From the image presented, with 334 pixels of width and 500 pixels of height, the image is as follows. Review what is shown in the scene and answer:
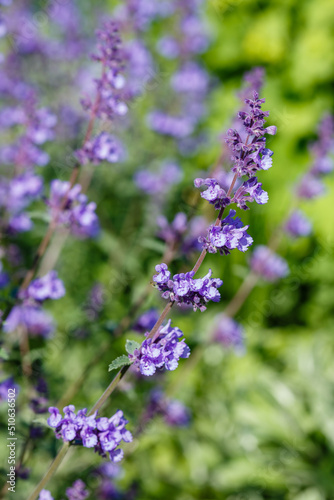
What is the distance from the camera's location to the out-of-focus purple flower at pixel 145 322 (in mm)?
2195

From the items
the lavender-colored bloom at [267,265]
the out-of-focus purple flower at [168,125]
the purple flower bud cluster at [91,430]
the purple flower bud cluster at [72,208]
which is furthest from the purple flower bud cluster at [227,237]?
the out-of-focus purple flower at [168,125]

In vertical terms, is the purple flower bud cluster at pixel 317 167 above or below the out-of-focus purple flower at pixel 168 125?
below

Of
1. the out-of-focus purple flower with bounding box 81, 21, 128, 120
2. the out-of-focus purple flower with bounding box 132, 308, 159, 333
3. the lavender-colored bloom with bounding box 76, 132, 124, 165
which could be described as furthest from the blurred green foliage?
the out-of-focus purple flower with bounding box 81, 21, 128, 120

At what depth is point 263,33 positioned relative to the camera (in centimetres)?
530

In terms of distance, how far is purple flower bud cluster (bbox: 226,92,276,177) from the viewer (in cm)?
115

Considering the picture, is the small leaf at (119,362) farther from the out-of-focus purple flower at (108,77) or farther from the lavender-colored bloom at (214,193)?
the out-of-focus purple flower at (108,77)

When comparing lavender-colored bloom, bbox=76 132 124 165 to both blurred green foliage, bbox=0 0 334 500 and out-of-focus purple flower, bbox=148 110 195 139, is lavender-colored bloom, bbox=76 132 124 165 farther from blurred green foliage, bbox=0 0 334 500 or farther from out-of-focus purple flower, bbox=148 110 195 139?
out-of-focus purple flower, bbox=148 110 195 139

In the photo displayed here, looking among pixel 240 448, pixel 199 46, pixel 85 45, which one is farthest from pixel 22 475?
pixel 85 45

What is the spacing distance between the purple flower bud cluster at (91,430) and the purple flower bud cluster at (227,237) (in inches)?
19.4

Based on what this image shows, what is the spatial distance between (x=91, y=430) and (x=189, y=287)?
431 millimetres

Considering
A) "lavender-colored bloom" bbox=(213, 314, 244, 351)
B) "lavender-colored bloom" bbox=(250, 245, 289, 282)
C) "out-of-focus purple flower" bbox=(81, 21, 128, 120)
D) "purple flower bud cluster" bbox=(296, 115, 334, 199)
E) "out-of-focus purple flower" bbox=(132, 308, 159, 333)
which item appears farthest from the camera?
"lavender-colored bloom" bbox=(250, 245, 289, 282)

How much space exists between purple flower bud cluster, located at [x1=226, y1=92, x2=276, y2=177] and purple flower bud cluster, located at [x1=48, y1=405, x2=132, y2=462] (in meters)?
0.68

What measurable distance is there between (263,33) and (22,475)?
4.93m

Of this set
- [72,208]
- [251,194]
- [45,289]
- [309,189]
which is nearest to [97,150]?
[72,208]
